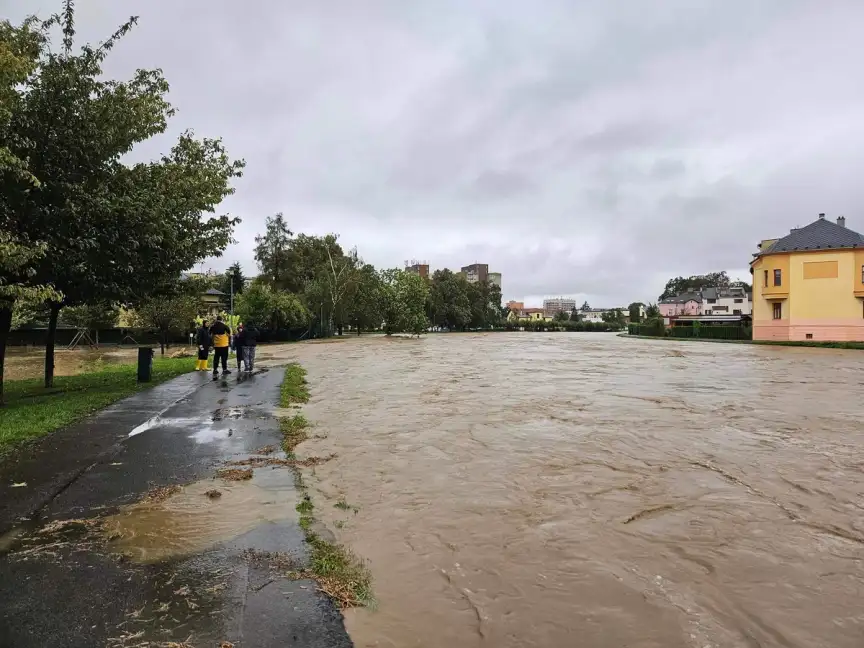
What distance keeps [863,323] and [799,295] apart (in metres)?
5.31

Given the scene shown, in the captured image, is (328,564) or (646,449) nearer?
(328,564)

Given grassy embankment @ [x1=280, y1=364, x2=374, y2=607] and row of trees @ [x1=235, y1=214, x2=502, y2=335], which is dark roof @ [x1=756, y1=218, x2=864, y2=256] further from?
grassy embankment @ [x1=280, y1=364, x2=374, y2=607]

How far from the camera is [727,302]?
117000mm

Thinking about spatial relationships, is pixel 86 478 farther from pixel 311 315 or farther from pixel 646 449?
pixel 311 315

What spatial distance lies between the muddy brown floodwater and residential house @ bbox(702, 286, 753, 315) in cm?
11397

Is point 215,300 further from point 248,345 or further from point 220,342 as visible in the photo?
point 220,342

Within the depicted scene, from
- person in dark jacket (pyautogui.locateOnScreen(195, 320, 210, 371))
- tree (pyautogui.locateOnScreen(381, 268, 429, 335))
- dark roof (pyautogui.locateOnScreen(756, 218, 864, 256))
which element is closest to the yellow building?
dark roof (pyautogui.locateOnScreen(756, 218, 864, 256))

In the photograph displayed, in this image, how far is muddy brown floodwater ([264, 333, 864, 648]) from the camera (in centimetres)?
399

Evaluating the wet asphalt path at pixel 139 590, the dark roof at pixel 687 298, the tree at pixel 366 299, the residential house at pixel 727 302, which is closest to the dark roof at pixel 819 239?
the tree at pixel 366 299

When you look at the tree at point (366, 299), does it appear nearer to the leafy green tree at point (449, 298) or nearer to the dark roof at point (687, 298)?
the leafy green tree at point (449, 298)

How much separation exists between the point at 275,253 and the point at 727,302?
93581 millimetres

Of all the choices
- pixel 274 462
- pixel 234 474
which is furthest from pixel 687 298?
pixel 234 474

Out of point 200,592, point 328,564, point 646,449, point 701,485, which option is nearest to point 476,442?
point 646,449

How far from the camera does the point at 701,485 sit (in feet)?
24.1
